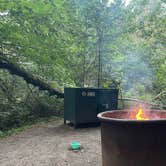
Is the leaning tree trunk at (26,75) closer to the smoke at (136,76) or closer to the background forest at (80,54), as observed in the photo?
the background forest at (80,54)

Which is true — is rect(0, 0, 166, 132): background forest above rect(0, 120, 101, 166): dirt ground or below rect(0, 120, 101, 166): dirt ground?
above

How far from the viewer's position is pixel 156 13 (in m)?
7.25

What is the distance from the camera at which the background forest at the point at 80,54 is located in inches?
231

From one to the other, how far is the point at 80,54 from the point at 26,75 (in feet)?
5.62

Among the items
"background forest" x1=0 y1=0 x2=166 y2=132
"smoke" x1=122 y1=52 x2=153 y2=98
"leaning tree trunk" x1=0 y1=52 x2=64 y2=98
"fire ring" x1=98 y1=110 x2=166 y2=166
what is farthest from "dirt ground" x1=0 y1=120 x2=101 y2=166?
"smoke" x1=122 y1=52 x2=153 y2=98

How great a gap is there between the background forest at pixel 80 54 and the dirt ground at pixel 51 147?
4.17 feet

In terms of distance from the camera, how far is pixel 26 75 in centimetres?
674

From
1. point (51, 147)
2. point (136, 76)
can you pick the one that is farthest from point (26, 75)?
point (136, 76)

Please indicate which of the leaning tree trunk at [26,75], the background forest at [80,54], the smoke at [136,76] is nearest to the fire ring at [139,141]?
the background forest at [80,54]

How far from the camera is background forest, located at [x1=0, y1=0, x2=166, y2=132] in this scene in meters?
5.86

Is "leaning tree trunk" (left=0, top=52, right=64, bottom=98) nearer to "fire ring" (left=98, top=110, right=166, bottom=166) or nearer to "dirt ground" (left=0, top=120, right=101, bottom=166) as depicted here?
"dirt ground" (left=0, top=120, right=101, bottom=166)

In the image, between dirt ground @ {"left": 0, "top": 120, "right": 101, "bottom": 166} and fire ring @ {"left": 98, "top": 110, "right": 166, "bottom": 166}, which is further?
dirt ground @ {"left": 0, "top": 120, "right": 101, "bottom": 166}

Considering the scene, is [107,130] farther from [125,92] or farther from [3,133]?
[125,92]

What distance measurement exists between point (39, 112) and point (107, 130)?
198 inches
